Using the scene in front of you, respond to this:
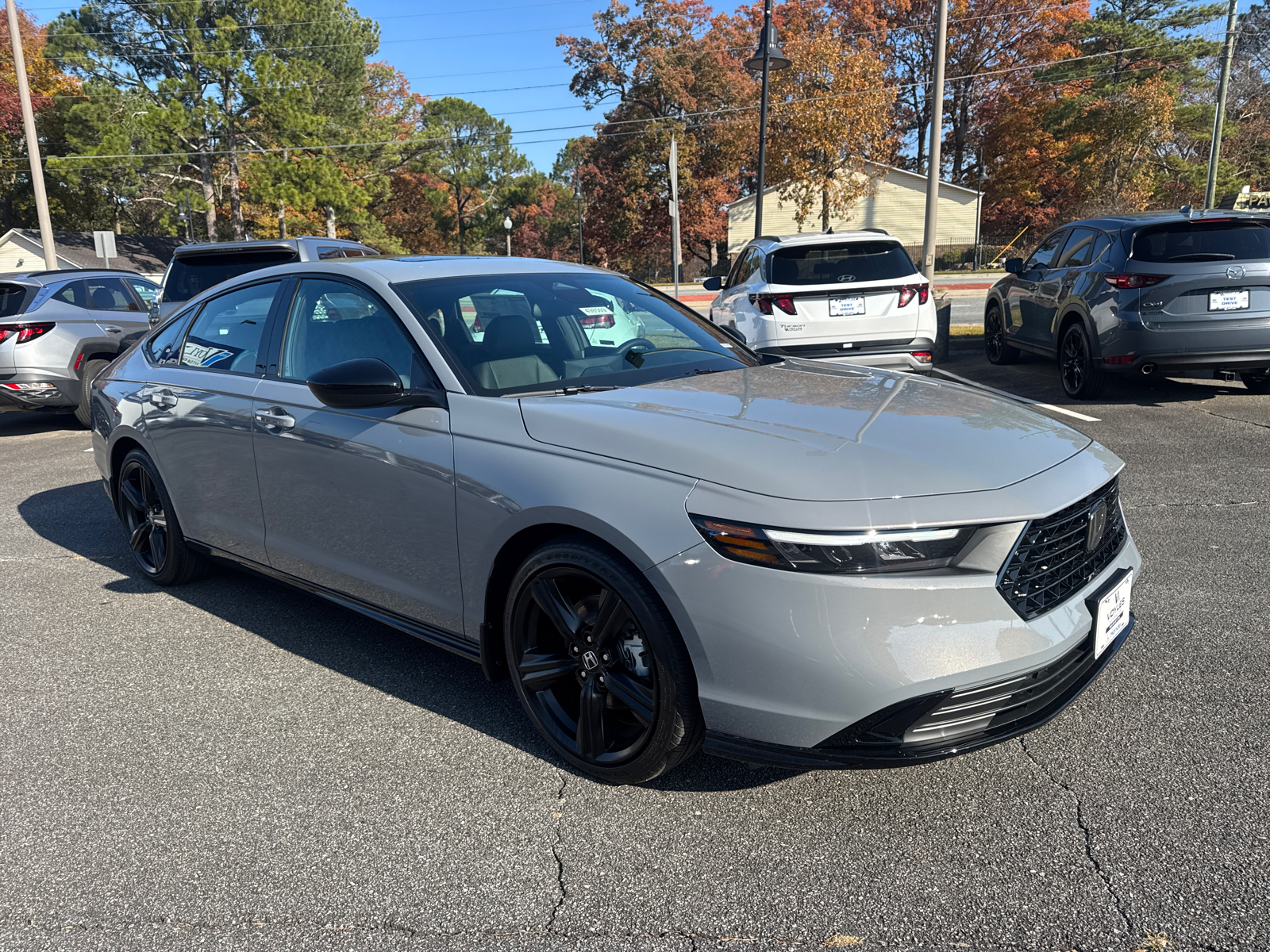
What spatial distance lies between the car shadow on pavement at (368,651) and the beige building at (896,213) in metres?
47.4

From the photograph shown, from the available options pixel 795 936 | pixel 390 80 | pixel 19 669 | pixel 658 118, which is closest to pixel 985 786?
pixel 795 936

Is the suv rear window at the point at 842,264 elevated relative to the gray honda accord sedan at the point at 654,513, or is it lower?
elevated

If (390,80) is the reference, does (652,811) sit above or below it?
below

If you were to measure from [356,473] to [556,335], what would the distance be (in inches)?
36.2

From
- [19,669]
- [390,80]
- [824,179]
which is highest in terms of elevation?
[390,80]

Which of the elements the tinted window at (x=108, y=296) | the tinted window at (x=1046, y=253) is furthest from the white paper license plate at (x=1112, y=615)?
the tinted window at (x=108, y=296)

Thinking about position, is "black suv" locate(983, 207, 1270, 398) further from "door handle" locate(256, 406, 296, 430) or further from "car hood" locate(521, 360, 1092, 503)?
"door handle" locate(256, 406, 296, 430)

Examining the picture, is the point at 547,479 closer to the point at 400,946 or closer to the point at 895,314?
the point at 400,946

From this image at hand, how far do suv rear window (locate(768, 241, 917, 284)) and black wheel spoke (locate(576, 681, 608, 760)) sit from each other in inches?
262

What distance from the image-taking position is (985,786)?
2.94 metres

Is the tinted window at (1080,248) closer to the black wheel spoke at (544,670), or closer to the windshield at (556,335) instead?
the windshield at (556,335)

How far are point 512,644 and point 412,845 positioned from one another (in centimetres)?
69

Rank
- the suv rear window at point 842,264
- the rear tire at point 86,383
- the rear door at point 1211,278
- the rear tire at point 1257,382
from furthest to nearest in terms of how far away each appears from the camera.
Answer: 1. the rear tire at point 86,383
2. the rear tire at point 1257,382
3. the suv rear window at point 842,264
4. the rear door at point 1211,278

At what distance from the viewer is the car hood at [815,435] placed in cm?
256
